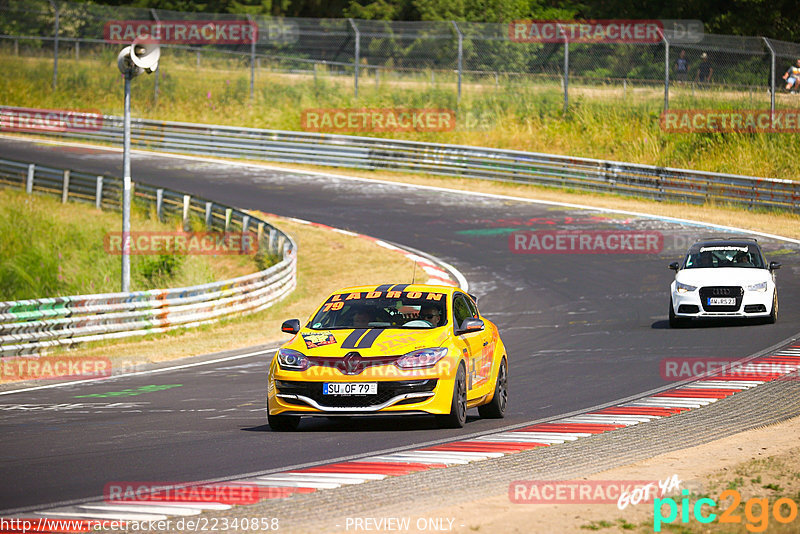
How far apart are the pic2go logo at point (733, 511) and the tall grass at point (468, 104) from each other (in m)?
30.9

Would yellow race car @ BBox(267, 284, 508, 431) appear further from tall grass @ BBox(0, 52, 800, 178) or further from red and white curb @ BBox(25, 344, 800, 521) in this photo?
tall grass @ BBox(0, 52, 800, 178)

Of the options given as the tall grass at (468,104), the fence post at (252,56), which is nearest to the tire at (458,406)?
the tall grass at (468,104)

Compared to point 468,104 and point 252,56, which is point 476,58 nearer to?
point 468,104

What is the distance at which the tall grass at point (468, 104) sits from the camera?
3866 cm

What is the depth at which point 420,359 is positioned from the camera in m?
10.5

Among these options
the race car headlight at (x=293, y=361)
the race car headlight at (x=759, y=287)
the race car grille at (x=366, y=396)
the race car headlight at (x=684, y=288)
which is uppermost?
the race car headlight at (x=293, y=361)

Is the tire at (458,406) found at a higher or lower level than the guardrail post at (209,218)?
higher

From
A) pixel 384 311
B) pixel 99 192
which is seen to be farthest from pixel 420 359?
pixel 99 192

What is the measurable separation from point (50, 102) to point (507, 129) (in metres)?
20.5

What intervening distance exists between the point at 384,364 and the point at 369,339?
42 cm

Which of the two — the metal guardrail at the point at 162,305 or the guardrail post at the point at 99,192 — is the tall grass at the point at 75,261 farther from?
the guardrail post at the point at 99,192

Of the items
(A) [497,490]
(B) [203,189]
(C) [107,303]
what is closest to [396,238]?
(B) [203,189]

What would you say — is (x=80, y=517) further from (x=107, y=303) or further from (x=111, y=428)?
(x=107, y=303)

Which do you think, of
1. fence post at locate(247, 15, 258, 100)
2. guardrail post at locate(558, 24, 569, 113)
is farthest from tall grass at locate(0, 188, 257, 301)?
guardrail post at locate(558, 24, 569, 113)
